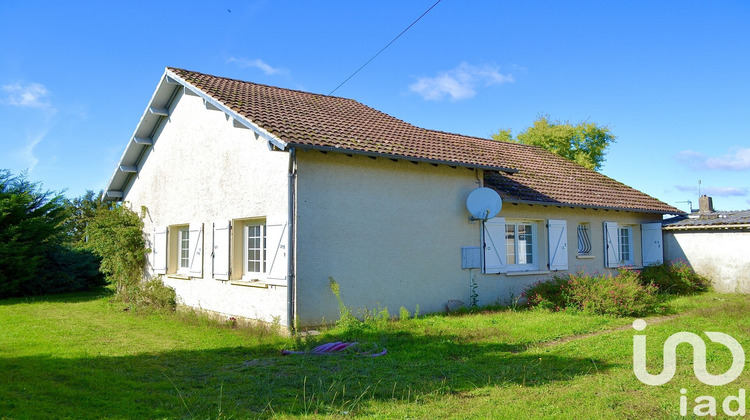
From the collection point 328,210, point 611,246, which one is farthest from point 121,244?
point 611,246

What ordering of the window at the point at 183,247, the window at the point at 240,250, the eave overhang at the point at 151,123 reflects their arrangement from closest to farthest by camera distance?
the window at the point at 240,250 < the eave overhang at the point at 151,123 < the window at the point at 183,247

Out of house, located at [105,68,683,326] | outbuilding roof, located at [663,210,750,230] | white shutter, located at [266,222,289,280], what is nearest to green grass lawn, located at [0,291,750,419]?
house, located at [105,68,683,326]

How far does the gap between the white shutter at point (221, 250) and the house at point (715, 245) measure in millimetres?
13540

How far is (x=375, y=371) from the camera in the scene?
6.44 meters

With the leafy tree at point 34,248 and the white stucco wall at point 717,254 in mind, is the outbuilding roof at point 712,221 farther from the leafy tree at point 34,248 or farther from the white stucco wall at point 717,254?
the leafy tree at point 34,248

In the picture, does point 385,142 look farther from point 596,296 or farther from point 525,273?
point 596,296

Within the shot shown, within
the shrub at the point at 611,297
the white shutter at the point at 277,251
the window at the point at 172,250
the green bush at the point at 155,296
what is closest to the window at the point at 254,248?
the white shutter at the point at 277,251

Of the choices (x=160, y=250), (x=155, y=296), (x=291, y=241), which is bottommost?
(x=155, y=296)

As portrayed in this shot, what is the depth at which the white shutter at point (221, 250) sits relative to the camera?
437 inches

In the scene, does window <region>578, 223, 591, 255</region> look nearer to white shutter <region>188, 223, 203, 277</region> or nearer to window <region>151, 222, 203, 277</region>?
white shutter <region>188, 223, 203, 277</region>

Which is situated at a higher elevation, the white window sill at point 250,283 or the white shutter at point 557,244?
the white shutter at point 557,244

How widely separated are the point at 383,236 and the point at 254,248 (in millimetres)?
2795

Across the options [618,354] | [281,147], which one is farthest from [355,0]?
[618,354]

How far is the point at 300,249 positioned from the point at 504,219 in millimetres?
5440
